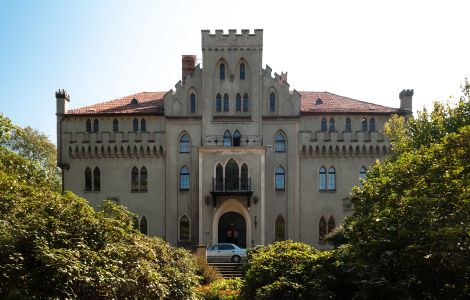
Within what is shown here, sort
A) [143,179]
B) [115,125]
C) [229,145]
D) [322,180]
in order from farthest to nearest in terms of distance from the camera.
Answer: [115,125] < [143,179] < [322,180] < [229,145]

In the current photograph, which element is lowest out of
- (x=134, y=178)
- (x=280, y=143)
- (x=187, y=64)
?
(x=134, y=178)

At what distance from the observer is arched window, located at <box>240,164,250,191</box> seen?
38000 millimetres

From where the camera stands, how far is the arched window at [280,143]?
40062 millimetres

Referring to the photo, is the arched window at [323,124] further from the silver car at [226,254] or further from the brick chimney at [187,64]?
the silver car at [226,254]

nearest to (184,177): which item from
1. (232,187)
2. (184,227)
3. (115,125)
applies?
(184,227)

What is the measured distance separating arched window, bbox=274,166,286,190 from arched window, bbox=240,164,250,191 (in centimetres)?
289

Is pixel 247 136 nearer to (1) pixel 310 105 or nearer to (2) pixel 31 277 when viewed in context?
(1) pixel 310 105

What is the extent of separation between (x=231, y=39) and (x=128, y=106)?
10227 mm

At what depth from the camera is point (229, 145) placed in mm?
39531

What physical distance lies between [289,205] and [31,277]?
2975 cm

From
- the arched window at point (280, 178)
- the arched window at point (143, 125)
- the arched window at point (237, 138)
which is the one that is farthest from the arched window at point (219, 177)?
the arched window at point (143, 125)

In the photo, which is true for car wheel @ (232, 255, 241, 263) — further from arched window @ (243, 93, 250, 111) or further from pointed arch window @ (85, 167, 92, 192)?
pointed arch window @ (85, 167, 92, 192)

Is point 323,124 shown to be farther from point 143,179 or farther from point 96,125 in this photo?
point 96,125

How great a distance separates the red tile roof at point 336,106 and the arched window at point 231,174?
23.3 ft
